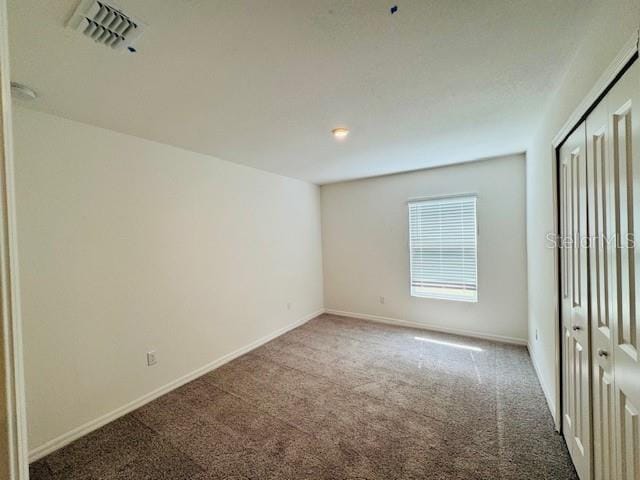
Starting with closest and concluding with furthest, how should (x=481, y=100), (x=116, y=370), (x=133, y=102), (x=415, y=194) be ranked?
(x=133, y=102), (x=481, y=100), (x=116, y=370), (x=415, y=194)

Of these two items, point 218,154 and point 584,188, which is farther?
point 218,154

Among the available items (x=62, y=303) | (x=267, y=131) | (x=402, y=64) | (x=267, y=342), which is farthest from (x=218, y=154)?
(x=267, y=342)

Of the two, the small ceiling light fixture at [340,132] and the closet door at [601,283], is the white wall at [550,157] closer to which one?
the closet door at [601,283]

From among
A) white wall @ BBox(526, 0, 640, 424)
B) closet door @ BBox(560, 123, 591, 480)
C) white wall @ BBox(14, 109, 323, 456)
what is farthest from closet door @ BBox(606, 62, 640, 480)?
white wall @ BBox(14, 109, 323, 456)

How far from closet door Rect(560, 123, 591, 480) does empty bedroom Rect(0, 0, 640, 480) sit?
0.08ft

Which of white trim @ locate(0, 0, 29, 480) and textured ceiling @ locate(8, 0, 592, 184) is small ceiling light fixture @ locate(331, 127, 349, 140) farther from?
white trim @ locate(0, 0, 29, 480)

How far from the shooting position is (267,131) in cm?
243

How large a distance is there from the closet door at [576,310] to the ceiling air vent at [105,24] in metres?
2.32

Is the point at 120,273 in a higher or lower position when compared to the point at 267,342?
higher

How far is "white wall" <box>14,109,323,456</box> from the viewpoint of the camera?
1.90m

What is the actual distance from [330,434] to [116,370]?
1.91 m

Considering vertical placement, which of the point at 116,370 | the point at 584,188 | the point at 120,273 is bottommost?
the point at 116,370

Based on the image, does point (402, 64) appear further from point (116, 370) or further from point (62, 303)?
point (116, 370)

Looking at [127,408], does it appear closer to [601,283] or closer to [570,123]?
[601,283]
